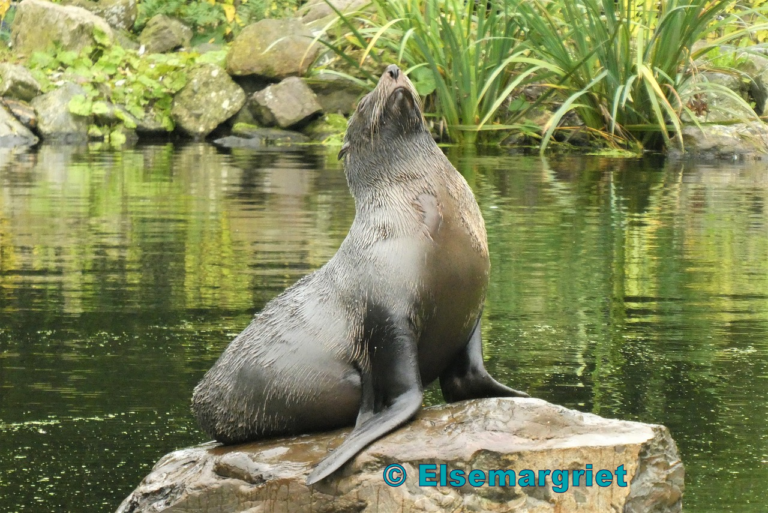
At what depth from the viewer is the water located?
17.4 feet

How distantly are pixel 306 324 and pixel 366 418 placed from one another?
0.40 meters

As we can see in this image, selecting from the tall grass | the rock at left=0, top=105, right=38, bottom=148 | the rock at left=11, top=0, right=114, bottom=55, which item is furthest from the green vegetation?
the rock at left=11, top=0, right=114, bottom=55

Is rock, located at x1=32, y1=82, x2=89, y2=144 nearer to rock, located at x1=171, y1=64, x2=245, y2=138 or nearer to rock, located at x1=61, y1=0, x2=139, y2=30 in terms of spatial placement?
rock, located at x1=171, y1=64, x2=245, y2=138

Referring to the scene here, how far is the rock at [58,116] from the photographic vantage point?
71.5 feet

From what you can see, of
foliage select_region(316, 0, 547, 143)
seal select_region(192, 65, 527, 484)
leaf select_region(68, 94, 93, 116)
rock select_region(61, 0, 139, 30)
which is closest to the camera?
seal select_region(192, 65, 527, 484)

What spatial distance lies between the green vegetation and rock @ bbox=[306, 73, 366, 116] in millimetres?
1338

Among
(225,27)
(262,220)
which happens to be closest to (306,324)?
(262,220)

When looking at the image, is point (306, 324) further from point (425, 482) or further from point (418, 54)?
point (418, 54)

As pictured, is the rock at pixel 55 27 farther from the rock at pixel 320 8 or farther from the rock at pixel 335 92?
the rock at pixel 335 92

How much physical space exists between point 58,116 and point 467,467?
19175 mm

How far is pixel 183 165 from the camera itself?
56.7 ft

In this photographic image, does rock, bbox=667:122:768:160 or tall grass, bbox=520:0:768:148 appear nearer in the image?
tall grass, bbox=520:0:768:148

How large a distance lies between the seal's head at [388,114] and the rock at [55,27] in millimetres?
20260

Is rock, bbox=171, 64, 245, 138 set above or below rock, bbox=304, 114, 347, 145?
above
